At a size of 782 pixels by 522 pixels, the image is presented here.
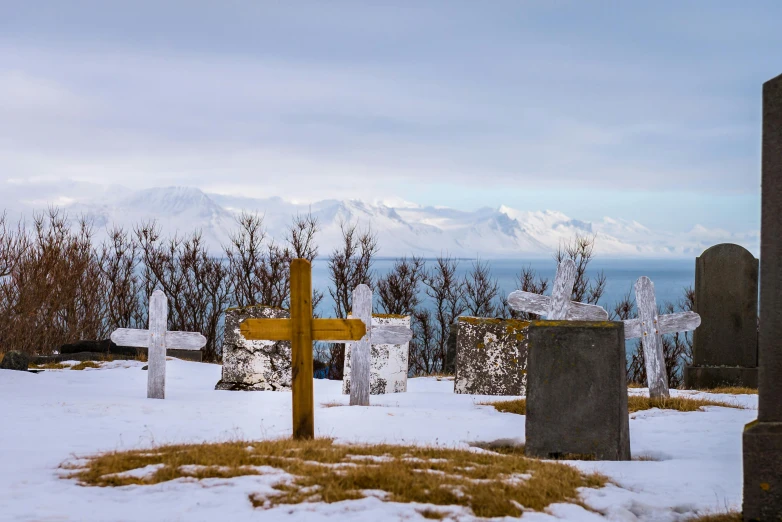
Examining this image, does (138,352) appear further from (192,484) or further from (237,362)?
(192,484)

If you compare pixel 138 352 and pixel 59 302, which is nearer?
pixel 138 352

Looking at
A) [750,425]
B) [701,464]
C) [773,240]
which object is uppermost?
[773,240]

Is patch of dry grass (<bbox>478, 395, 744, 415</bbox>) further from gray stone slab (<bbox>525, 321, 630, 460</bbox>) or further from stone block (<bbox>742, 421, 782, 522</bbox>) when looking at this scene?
stone block (<bbox>742, 421, 782, 522</bbox>)

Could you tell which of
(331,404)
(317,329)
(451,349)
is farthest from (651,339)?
(451,349)

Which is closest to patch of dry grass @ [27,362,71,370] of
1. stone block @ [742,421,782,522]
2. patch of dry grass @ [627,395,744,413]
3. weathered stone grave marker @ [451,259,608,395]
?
Result: weathered stone grave marker @ [451,259,608,395]

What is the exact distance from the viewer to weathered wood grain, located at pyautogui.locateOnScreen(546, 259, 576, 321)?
11.8 m

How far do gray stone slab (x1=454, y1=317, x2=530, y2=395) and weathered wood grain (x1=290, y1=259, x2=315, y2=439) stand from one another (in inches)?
237

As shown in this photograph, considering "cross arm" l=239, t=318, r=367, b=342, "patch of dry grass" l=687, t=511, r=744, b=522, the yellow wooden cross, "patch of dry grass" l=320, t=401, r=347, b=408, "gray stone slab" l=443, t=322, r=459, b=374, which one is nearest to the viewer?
"patch of dry grass" l=687, t=511, r=744, b=522

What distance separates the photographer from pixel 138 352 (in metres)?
18.8

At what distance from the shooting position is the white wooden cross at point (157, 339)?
11.6 metres

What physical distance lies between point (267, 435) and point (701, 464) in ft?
14.4

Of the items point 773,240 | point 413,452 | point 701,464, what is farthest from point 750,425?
point 413,452

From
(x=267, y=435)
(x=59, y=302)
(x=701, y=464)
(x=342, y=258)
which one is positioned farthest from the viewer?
(x=342, y=258)

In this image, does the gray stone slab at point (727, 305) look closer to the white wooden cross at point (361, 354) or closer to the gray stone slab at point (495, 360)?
the gray stone slab at point (495, 360)
